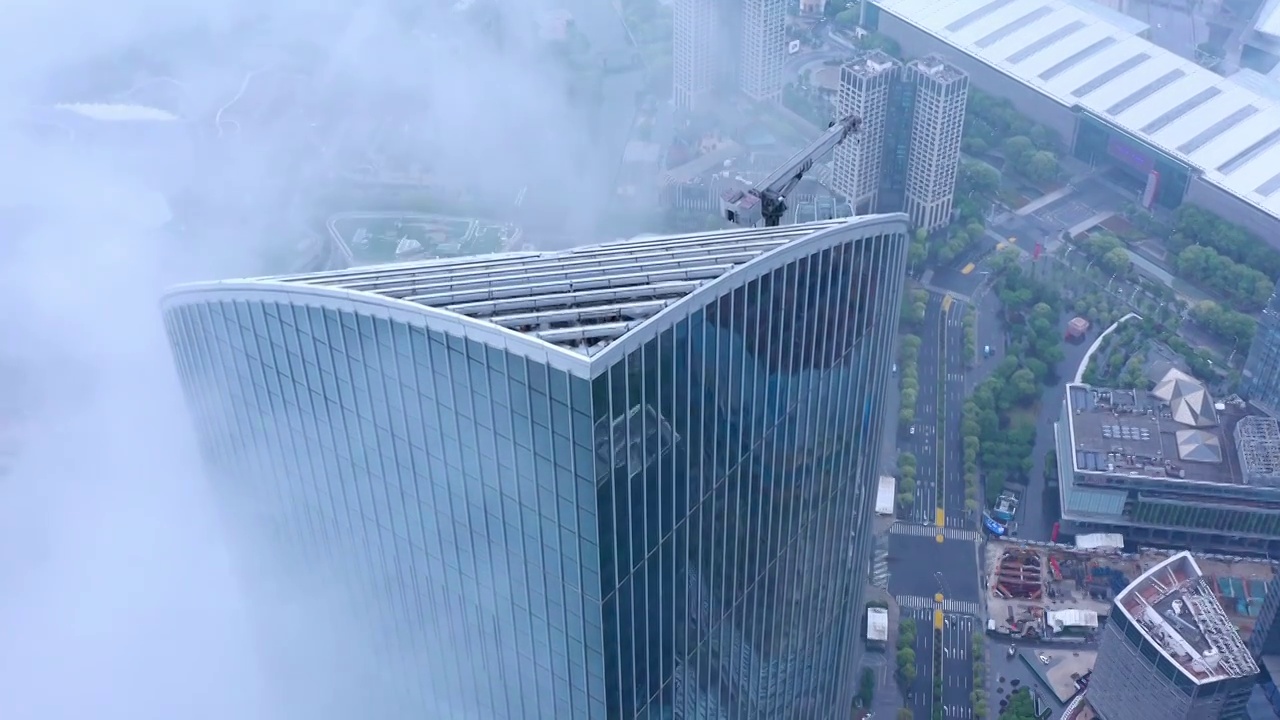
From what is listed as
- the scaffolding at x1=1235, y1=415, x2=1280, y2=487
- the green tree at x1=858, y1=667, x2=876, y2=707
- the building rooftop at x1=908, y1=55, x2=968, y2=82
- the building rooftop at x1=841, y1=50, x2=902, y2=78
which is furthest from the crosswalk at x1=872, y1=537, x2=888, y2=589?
the building rooftop at x1=908, y1=55, x2=968, y2=82

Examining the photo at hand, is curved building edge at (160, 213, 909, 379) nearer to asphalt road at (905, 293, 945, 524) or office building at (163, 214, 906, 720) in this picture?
office building at (163, 214, 906, 720)

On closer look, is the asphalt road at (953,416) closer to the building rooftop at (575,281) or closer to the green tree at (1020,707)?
the green tree at (1020,707)

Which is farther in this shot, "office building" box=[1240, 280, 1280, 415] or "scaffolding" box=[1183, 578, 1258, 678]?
"office building" box=[1240, 280, 1280, 415]

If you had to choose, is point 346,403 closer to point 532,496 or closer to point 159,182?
point 532,496

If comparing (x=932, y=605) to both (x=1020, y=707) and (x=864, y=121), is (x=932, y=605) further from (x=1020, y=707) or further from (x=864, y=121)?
(x=864, y=121)

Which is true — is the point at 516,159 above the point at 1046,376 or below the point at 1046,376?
above

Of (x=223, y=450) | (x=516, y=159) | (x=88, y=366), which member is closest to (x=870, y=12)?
(x=516, y=159)

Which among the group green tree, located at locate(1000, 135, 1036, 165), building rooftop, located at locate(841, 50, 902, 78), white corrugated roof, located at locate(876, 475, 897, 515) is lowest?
white corrugated roof, located at locate(876, 475, 897, 515)
